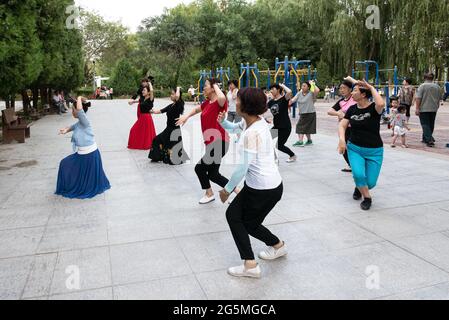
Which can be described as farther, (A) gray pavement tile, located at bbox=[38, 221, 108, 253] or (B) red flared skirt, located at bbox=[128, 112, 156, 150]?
(B) red flared skirt, located at bbox=[128, 112, 156, 150]

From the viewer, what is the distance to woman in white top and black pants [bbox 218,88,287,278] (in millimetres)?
3322

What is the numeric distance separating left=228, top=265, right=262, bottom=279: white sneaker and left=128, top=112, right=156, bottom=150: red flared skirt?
7.11 m

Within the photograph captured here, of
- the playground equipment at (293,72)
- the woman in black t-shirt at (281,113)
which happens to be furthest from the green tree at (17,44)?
the playground equipment at (293,72)

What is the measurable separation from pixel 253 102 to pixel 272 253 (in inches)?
56.6

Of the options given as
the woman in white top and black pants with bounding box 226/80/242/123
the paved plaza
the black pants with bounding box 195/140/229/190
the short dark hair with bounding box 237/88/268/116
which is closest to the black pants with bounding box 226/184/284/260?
the paved plaza

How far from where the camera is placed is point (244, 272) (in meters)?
3.57

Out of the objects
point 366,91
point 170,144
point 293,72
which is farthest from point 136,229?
point 293,72

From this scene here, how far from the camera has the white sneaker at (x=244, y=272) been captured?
3.55 metres

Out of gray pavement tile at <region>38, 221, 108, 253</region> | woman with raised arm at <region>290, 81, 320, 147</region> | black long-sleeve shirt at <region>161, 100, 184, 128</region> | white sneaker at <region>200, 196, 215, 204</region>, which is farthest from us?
woman with raised arm at <region>290, 81, 320, 147</region>

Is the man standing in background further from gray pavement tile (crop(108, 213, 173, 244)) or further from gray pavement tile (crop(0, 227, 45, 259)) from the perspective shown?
gray pavement tile (crop(0, 227, 45, 259))

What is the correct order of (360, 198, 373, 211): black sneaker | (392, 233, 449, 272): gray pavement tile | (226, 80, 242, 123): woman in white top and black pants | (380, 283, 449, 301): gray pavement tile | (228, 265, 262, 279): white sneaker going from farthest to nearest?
(226, 80, 242, 123): woman in white top and black pants, (360, 198, 373, 211): black sneaker, (392, 233, 449, 272): gray pavement tile, (228, 265, 262, 279): white sneaker, (380, 283, 449, 301): gray pavement tile
